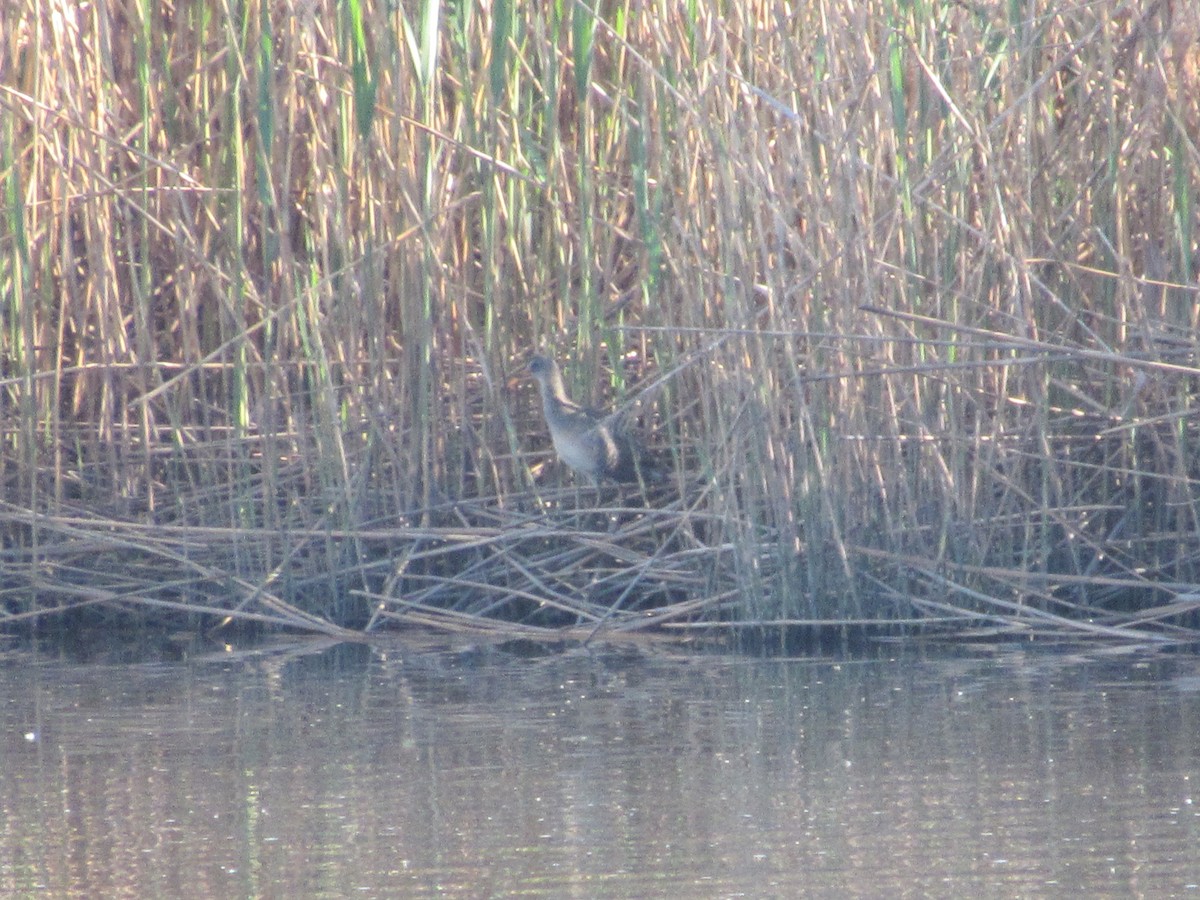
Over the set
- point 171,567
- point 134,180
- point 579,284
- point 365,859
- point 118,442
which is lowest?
point 365,859

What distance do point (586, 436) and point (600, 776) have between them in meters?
1.86

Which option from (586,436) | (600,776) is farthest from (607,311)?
(600,776)

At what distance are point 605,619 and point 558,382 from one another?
0.73m

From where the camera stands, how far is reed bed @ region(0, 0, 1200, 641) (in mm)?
5156

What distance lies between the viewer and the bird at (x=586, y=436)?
18.7 ft

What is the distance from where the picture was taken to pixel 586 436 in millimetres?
5715

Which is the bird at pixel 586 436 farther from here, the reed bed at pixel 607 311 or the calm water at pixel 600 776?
the calm water at pixel 600 776

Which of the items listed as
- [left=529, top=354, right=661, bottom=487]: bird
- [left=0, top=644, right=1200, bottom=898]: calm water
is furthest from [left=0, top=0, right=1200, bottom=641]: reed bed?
[left=0, top=644, right=1200, bottom=898]: calm water

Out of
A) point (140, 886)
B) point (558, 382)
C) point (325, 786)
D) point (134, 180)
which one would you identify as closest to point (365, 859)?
point (140, 886)

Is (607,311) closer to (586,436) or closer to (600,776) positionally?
(586,436)

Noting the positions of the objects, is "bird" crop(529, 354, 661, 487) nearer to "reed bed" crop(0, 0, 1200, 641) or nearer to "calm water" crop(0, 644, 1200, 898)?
"reed bed" crop(0, 0, 1200, 641)

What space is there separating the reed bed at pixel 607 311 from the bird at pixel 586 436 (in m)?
0.12

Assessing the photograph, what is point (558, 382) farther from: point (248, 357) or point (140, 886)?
point (140, 886)

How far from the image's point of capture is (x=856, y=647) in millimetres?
5348
